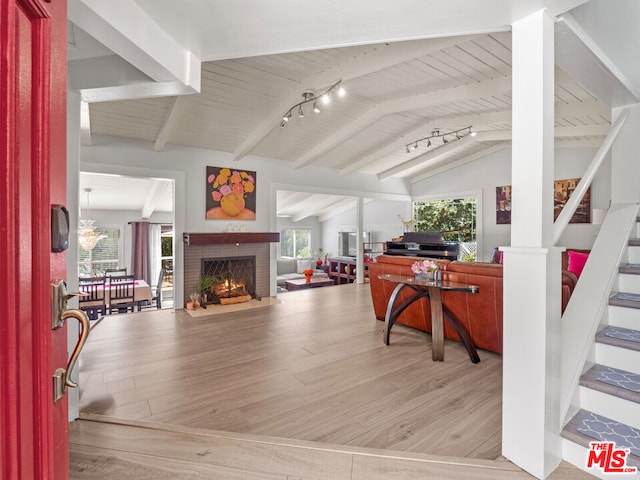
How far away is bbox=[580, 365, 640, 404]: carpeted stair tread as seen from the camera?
1.53 meters

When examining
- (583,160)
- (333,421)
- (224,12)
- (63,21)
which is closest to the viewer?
(63,21)

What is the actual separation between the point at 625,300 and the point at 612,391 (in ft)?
2.40

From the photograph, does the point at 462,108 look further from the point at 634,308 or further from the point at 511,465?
the point at 511,465

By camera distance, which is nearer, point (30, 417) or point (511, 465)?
point (30, 417)

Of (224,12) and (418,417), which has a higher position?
(224,12)

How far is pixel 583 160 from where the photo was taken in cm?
557

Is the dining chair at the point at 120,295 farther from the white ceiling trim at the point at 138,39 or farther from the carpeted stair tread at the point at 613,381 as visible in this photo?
the carpeted stair tread at the point at 613,381

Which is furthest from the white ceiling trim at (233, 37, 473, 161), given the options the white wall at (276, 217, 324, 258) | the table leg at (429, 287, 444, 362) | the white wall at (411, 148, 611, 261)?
the white wall at (276, 217, 324, 258)

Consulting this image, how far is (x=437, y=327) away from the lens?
2.80 m

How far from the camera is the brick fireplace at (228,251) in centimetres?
489

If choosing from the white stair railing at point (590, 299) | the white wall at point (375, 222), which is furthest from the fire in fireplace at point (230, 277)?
the white stair railing at point (590, 299)

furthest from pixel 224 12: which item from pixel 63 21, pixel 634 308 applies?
pixel 634 308

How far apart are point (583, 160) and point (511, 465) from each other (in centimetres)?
605

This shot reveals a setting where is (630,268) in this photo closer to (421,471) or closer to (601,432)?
(601,432)
